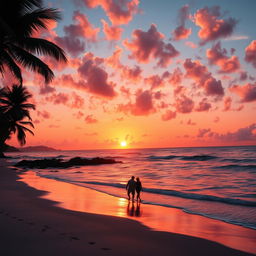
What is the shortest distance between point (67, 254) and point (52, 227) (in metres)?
2.09

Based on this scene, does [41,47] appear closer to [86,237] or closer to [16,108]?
[86,237]

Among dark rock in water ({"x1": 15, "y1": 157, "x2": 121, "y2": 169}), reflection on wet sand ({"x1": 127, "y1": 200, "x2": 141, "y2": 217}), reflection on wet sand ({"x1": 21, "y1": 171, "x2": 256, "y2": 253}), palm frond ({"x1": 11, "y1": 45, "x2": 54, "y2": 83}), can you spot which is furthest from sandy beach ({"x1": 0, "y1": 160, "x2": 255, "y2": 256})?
dark rock in water ({"x1": 15, "y1": 157, "x2": 121, "y2": 169})

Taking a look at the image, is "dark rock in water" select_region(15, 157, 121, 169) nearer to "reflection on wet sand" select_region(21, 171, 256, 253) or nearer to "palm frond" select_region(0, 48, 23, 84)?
"palm frond" select_region(0, 48, 23, 84)

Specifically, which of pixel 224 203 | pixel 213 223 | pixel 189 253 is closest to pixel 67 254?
pixel 189 253

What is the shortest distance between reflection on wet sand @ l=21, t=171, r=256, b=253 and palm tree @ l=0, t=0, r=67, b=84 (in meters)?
7.61

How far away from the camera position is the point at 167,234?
7.05 meters

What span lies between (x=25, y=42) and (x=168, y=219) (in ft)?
39.2

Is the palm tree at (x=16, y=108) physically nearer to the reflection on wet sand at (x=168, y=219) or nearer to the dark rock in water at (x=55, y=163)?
the dark rock in water at (x=55, y=163)

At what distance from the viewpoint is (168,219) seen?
8.96 metres

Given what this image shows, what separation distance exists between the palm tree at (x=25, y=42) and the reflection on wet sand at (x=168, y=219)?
7.61 meters

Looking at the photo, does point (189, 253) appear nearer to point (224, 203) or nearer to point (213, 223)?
point (213, 223)

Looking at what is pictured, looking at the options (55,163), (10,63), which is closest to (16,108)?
(55,163)

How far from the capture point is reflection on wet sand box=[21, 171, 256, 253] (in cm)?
700

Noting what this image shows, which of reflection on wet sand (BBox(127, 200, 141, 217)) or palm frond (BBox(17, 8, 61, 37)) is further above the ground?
palm frond (BBox(17, 8, 61, 37))
